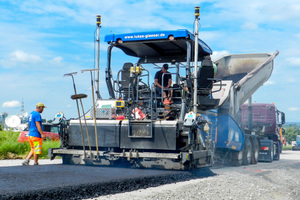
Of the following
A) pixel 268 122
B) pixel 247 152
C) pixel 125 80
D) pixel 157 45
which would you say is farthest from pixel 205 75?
pixel 268 122

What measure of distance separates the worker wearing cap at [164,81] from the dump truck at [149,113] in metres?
0.09

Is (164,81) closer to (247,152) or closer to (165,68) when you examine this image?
(165,68)

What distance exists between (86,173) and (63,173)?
379mm

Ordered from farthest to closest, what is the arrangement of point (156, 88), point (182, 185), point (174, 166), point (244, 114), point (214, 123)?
point (244, 114), point (214, 123), point (156, 88), point (174, 166), point (182, 185)

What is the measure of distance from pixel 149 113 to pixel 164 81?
82cm

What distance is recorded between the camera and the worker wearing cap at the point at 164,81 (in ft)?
29.7

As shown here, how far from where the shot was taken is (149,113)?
8.90m

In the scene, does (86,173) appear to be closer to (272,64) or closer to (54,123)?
(54,123)

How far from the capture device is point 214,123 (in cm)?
1072

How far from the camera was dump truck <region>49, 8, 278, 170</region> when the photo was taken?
8.34 metres

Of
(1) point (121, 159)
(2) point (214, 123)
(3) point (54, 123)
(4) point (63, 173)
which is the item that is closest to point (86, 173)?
(4) point (63, 173)

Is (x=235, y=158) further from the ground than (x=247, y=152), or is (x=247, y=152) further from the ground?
(x=247, y=152)

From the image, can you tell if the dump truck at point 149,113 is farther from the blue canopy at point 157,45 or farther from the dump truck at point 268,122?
the dump truck at point 268,122

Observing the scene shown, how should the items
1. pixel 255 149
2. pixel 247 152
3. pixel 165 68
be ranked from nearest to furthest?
pixel 165 68, pixel 247 152, pixel 255 149
